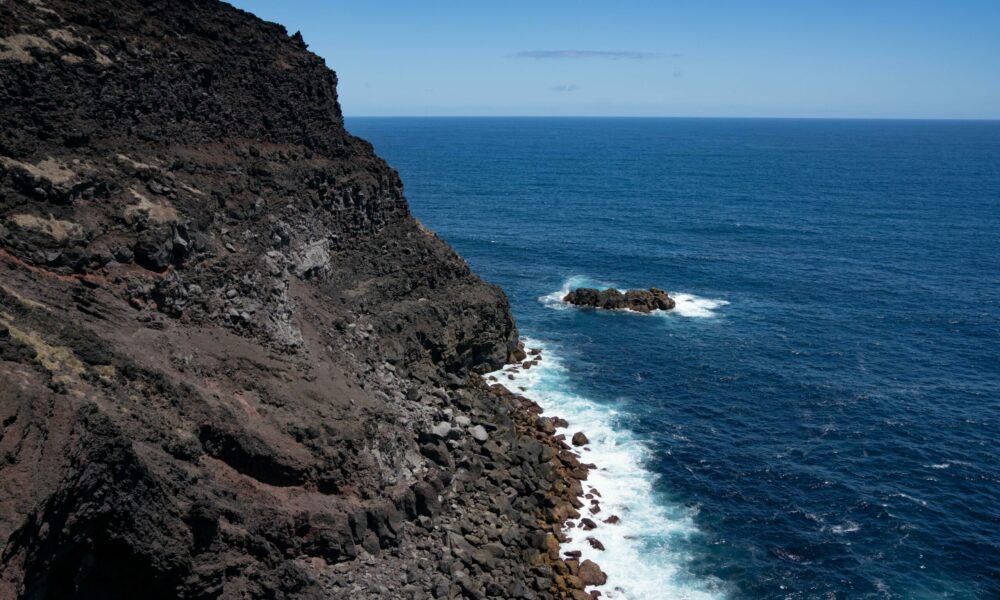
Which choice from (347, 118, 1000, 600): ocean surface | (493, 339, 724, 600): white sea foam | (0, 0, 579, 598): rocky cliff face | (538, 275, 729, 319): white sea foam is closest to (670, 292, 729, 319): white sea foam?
(538, 275, 729, 319): white sea foam

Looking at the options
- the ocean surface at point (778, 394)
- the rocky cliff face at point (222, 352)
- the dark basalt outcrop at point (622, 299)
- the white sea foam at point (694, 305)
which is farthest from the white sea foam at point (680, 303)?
the rocky cliff face at point (222, 352)

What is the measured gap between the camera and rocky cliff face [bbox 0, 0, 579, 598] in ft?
93.7

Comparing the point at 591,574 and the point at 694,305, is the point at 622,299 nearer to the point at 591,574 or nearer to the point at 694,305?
the point at 694,305

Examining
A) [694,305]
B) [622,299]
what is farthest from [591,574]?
[694,305]

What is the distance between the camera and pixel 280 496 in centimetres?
3972

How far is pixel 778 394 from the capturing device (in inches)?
2766

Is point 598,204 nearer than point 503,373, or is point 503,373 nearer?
point 503,373

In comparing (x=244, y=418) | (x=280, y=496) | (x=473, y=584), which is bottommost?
(x=473, y=584)

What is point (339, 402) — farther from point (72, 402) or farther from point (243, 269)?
point (72, 402)

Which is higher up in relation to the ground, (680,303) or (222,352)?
(222,352)

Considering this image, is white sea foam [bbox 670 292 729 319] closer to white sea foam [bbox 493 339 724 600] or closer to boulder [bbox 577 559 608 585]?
white sea foam [bbox 493 339 724 600]

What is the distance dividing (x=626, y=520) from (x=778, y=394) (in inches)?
1050

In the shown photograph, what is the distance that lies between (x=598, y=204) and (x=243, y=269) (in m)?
121

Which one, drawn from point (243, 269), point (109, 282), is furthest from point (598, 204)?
point (109, 282)
